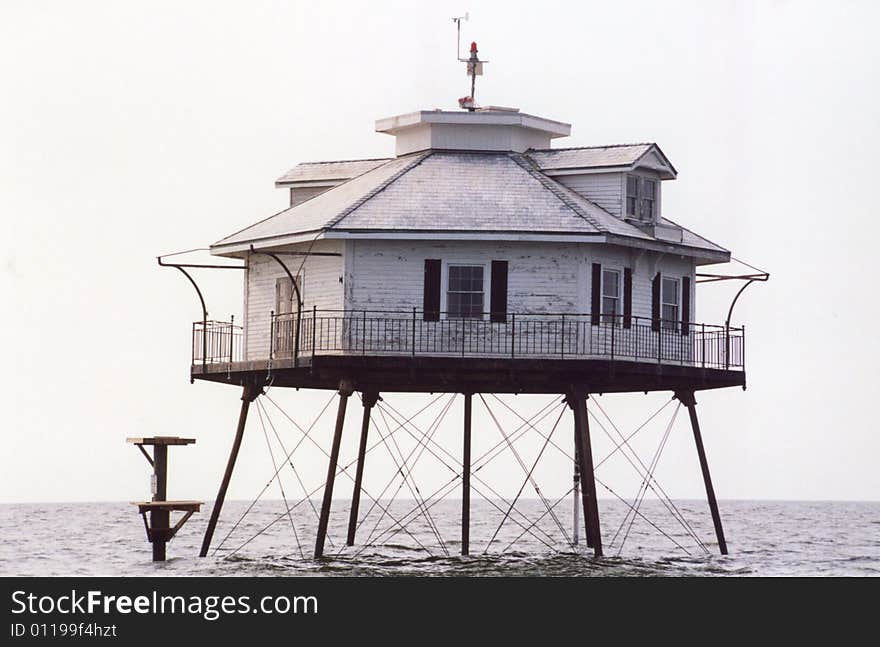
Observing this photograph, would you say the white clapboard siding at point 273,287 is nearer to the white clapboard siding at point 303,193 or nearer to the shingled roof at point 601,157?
the white clapboard siding at point 303,193

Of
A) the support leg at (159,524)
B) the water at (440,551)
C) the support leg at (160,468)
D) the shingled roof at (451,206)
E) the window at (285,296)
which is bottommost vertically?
the water at (440,551)

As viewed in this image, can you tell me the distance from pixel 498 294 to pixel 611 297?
295 cm

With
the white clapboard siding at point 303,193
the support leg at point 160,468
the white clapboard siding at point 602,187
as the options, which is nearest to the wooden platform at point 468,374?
the support leg at point 160,468

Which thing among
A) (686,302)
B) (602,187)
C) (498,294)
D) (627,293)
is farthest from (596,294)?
(686,302)

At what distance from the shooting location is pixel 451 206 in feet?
183

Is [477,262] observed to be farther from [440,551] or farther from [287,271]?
[440,551]

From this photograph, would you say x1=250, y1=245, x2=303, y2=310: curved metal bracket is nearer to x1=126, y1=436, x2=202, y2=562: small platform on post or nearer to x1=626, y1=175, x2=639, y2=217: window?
x1=126, y1=436, x2=202, y2=562: small platform on post

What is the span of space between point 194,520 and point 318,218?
53.4m

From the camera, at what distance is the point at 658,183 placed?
58.8 meters

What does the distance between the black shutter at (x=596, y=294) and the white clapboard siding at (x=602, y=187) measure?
2713mm

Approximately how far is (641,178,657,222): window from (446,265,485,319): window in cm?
578

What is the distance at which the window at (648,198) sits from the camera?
58.2 m
